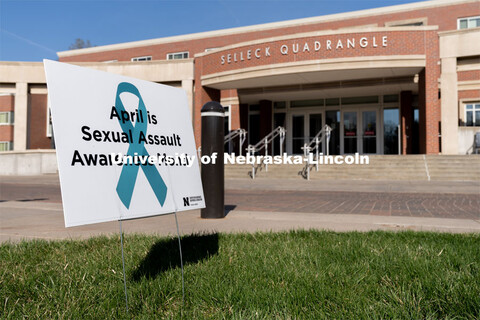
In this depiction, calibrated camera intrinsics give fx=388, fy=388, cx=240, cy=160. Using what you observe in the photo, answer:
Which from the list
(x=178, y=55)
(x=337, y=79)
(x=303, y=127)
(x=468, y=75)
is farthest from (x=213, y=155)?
(x=178, y=55)

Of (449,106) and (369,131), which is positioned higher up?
(449,106)

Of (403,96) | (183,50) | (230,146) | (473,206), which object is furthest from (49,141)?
(473,206)

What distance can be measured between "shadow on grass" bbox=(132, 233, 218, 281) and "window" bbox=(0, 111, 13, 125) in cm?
3405

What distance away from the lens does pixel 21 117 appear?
29141 mm

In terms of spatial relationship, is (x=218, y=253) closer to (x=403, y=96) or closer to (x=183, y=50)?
(x=403, y=96)

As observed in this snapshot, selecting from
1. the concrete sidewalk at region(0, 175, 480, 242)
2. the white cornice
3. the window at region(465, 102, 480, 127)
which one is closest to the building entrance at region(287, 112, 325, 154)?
the white cornice

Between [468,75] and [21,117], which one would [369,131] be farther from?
[21,117]

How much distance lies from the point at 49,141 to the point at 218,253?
3434 cm

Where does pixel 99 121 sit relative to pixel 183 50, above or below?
below

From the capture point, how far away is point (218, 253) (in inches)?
150

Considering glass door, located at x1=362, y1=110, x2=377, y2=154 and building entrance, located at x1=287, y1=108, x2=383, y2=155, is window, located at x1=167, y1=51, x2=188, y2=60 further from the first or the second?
glass door, located at x1=362, y1=110, x2=377, y2=154

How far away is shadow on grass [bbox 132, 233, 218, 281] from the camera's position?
10.7ft

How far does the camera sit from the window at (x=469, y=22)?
2558cm

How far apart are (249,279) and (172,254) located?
1.08 m
